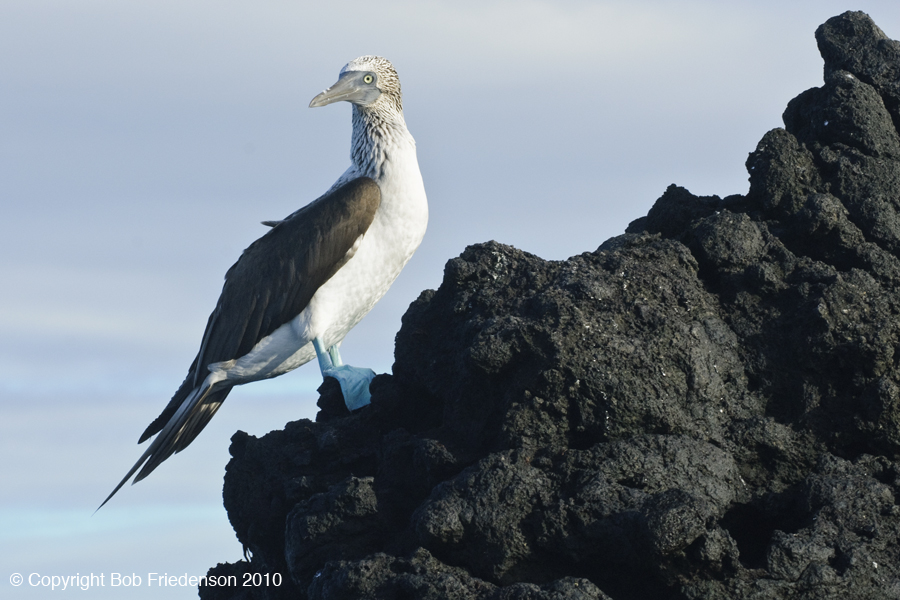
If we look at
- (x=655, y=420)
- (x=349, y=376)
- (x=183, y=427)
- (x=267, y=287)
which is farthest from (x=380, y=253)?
(x=655, y=420)

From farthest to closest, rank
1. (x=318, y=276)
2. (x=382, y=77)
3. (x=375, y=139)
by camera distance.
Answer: (x=382, y=77) < (x=375, y=139) < (x=318, y=276)

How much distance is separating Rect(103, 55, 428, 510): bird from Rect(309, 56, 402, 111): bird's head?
0.5 inches

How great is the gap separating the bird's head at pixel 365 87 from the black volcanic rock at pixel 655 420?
8.15 feet

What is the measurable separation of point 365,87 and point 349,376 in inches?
110

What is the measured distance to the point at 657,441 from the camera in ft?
16.4

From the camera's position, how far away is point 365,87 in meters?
8.68

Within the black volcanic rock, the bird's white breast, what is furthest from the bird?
the black volcanic rock

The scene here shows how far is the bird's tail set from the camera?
8.02m

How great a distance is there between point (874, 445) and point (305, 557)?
10.9 feet

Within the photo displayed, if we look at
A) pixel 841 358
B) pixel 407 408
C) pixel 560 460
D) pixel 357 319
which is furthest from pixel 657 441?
pixel 357 319

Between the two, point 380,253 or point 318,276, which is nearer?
point 318,276

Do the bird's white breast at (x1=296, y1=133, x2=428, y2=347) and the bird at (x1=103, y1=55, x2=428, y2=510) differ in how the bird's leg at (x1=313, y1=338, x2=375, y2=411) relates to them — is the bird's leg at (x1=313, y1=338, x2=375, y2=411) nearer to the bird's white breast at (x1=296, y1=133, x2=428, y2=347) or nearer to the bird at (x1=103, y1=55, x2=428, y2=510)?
the bird at (x1=103, y1=55, x2=428, y2=510)

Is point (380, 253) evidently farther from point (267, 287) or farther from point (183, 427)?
point (183, 427)

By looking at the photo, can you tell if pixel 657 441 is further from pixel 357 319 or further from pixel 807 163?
pixel 357 319
